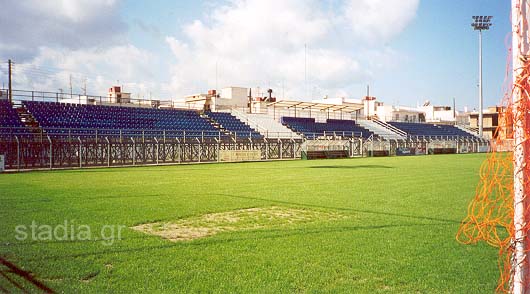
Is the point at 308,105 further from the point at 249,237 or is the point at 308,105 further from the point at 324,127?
the point at 249,237

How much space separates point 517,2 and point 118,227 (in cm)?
669

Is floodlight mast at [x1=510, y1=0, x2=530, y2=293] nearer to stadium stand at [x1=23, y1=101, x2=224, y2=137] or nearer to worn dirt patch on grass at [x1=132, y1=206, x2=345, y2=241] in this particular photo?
worn dirt patch on grass at [x1=132, y1=206, x2=345, y2=241]

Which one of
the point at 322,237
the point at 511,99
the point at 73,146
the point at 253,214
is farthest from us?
the point at 73,146

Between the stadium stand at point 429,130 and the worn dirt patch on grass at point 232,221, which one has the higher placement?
the stadium stand at point 429,130

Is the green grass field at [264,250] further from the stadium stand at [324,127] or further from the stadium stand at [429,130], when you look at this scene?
the stadium stand at [429,130]

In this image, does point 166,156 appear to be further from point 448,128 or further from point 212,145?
point 448,128

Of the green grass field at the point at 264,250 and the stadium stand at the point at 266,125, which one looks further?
the stadium stand at the point at 266,125

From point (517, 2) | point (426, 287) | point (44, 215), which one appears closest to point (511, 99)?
point (517, 2)

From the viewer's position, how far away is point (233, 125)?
145ft

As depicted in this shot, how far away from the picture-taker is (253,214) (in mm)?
9047

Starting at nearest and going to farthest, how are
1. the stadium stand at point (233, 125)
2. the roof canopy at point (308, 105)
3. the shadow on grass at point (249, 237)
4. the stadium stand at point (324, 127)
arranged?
the shadow on grass at point (249, 237) → the stadium stand at point (233, 125) → the stadium stand at point (324, 127) → the roof canopy at point (308, 105)

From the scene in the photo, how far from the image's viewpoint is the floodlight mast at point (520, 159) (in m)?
3.28

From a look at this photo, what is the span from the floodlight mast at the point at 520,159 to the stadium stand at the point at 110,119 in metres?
28.9

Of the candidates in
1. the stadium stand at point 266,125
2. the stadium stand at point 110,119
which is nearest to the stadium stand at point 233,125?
the stadium stand at point 266,125
